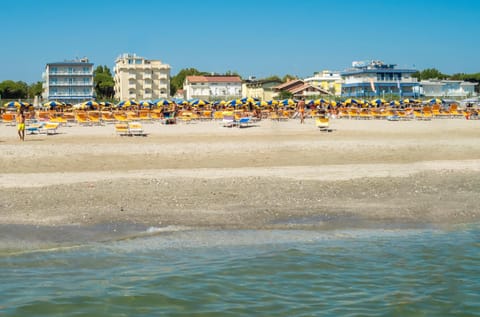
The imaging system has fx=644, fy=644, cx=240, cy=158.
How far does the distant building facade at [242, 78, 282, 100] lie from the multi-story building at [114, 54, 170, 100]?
1459cm

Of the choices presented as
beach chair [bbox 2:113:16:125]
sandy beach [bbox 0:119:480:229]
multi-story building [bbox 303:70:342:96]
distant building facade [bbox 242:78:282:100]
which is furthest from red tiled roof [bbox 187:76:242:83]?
sandy beach [bbox 0:119:480:229]

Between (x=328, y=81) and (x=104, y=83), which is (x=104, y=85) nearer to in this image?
(x=104, y=83)

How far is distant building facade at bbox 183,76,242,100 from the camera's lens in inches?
4264

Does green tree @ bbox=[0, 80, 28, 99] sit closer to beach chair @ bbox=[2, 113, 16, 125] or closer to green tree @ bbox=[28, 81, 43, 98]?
green tree @ bbox=[28, 81, 43, 98]

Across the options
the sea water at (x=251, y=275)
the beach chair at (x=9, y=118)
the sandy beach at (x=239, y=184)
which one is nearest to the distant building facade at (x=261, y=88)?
the beach chair at (x=9, y=118)

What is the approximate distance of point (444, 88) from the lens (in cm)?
10538

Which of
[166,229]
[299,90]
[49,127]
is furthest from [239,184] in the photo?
[299,90]

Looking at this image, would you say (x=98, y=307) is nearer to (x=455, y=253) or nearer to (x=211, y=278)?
(x=211, y=278)

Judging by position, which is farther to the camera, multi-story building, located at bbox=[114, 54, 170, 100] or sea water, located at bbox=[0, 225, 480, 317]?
multi-story building, located at bbox=[114, 54, 170, 100]

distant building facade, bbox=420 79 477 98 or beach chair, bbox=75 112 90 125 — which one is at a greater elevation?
distant building facade, bbox=420 79 477 98

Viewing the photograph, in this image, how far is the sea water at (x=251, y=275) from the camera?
6.15 m

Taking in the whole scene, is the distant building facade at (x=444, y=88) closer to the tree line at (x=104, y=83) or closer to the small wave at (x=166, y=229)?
the tree line at (x=104, y=83)

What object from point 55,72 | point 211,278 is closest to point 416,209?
point 211,278

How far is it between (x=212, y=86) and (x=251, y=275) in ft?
345
